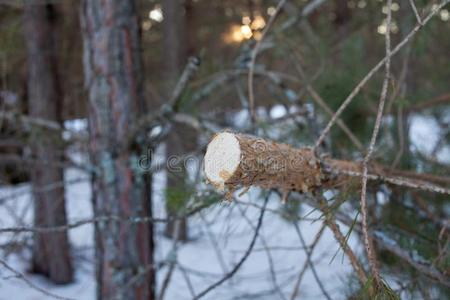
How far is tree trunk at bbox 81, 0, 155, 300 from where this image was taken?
1784 millimetres

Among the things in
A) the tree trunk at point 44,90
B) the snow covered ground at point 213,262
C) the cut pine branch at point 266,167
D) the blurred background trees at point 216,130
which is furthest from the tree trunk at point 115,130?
the tree trunk at point 44,90

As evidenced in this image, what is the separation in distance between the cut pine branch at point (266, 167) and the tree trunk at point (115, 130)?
0.86 m

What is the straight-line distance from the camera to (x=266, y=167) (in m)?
0.88

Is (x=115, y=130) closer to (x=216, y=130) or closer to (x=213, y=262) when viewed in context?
(x=216, y=130)

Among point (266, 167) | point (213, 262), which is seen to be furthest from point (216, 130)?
point (213, 262)

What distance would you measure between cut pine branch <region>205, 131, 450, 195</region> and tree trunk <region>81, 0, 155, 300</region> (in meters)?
0.86

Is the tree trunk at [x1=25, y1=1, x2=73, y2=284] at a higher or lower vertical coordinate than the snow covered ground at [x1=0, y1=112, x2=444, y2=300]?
higher

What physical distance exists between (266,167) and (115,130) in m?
1.02

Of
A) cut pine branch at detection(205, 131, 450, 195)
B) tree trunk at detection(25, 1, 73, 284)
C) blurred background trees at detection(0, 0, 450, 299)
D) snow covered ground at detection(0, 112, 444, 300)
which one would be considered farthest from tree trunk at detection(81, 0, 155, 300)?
tree trunk at detection(25, 1, 73, 284)

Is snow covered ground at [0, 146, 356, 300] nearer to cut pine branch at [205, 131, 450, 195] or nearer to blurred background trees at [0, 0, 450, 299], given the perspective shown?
blurred background trees at [0, 0, 450, 299]

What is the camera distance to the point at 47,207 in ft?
11.3

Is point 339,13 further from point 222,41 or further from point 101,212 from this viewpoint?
point 101,212

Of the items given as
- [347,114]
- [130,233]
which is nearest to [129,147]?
[130,233]

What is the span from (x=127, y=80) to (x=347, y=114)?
1.07 m
